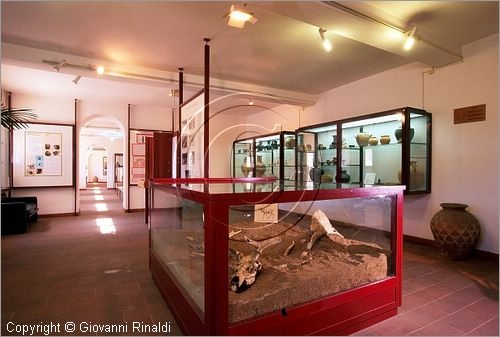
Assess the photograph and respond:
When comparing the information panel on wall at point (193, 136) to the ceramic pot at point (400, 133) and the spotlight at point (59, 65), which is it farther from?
the ceramic pot at point (400, 133)

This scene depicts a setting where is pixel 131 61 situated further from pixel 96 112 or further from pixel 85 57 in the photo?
pixel 96 112

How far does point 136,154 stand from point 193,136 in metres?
3.83

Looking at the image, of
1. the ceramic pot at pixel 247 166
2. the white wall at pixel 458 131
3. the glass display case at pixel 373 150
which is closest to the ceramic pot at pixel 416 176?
the glass display case at pixel 373 150

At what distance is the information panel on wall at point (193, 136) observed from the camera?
153 inches

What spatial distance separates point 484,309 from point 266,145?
207 inches

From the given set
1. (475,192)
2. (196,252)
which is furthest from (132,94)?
(475,192)

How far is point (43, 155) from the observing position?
20.7 feet

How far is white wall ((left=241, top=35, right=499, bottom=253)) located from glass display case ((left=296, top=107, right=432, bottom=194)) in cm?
19

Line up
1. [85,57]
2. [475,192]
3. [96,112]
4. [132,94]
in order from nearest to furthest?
[475,192] → [85,57] → [132,94] → [96,112]

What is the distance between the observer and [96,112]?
22.4 ft

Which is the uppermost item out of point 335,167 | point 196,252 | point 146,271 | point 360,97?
point 360,97

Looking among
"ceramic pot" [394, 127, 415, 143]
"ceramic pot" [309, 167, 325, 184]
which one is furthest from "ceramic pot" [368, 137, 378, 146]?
"ceramic pot" [309, 167, 325, 184]

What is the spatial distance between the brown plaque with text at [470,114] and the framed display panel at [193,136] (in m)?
3.35

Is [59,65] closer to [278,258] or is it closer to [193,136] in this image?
[193,136]
